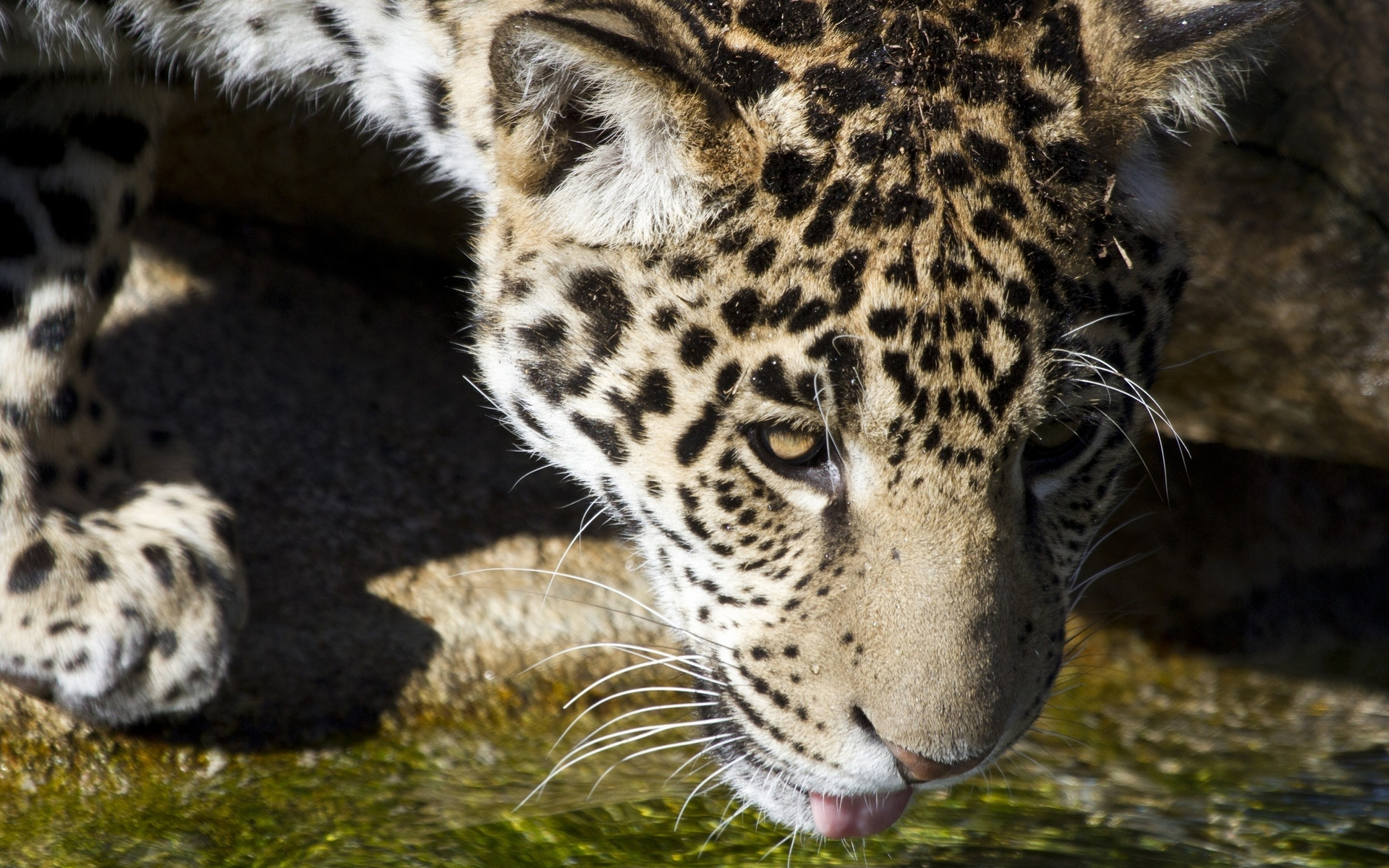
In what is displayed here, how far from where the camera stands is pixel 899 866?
4.21 metres

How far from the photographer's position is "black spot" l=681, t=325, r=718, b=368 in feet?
10.9

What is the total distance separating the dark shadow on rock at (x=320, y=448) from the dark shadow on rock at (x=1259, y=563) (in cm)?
241

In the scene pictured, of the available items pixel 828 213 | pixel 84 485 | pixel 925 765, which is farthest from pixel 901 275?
pixel 84 485

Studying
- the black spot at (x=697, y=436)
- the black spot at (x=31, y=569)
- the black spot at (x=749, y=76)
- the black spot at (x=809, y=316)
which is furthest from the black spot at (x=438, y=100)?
the black spot at (x=31, y=569)

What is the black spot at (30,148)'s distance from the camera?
446 centimetres

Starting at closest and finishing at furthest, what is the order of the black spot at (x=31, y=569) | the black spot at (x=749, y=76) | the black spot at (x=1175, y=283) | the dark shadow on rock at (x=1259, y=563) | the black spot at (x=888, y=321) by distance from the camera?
the black spot at (x=888, y=321), the black spot at (x=749, y=76), the black spot at (x=1175, y=283), the black spot at (x=31, y=569), the dark shadow on rock at (x=1259, y=563)

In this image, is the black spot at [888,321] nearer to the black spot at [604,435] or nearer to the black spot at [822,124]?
the black spot at [822,124]

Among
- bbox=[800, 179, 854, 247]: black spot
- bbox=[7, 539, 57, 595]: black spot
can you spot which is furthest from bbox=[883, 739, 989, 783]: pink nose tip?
bbox=[7, 539, 57, 595]: black spot

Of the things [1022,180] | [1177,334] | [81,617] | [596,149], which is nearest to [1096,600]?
[1177,334]

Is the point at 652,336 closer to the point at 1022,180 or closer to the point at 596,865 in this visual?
the point at 1022,180

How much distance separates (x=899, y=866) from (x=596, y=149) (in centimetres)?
227

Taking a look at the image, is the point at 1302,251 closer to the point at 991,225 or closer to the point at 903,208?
the point at 991,225

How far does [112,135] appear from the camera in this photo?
454 cm

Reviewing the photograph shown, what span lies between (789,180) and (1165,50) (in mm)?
970
